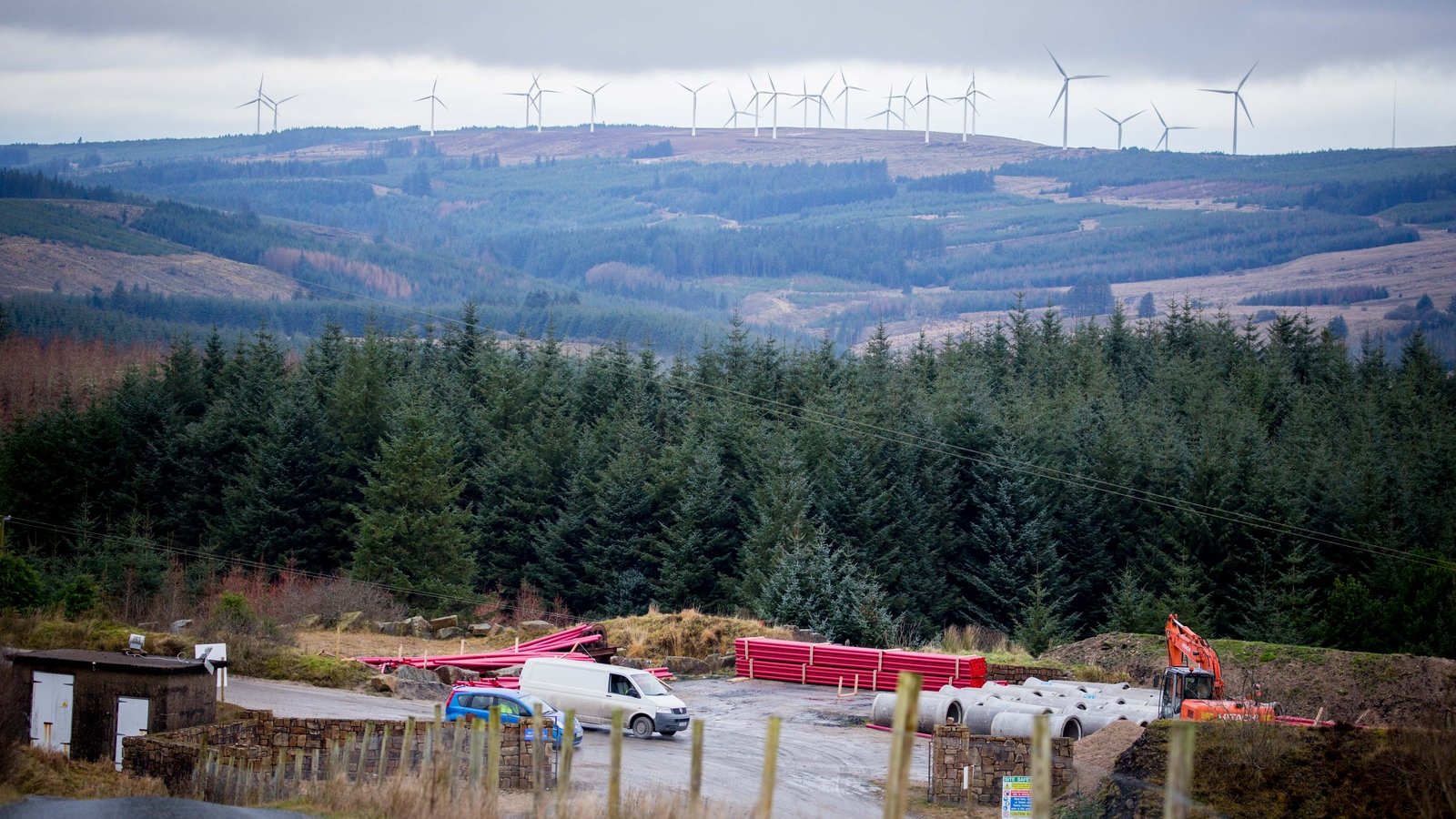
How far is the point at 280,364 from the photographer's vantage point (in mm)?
86625

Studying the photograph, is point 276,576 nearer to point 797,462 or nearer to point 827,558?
point 797,462

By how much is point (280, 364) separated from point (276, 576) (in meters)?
21.5

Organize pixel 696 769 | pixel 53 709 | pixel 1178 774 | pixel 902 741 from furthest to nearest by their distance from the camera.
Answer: pixel 53 709
pixel 696 769
pixel 902 741
pixel 1178 774

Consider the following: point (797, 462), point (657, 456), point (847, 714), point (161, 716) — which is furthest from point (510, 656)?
point (657, 456)

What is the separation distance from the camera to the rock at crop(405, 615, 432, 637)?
44.3 m

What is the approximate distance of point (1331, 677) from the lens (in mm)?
36812

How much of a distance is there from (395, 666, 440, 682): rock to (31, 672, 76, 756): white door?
32.3 feet

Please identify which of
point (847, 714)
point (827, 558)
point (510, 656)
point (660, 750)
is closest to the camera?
point (660, 750)

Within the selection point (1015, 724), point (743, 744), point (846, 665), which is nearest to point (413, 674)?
point (743, 744)

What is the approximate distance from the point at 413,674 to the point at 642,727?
767cm

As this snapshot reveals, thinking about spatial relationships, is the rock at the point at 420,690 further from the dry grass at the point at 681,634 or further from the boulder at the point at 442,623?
the boulder at the point at 442,623

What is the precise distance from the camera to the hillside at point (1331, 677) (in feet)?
113

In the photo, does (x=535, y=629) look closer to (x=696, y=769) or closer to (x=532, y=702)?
(x=532, y=702)

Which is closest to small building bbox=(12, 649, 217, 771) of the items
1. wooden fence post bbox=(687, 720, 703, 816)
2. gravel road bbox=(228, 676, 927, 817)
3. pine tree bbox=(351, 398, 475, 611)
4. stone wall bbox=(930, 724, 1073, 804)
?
gravel road bbox=(228, 676, 927, 817)
